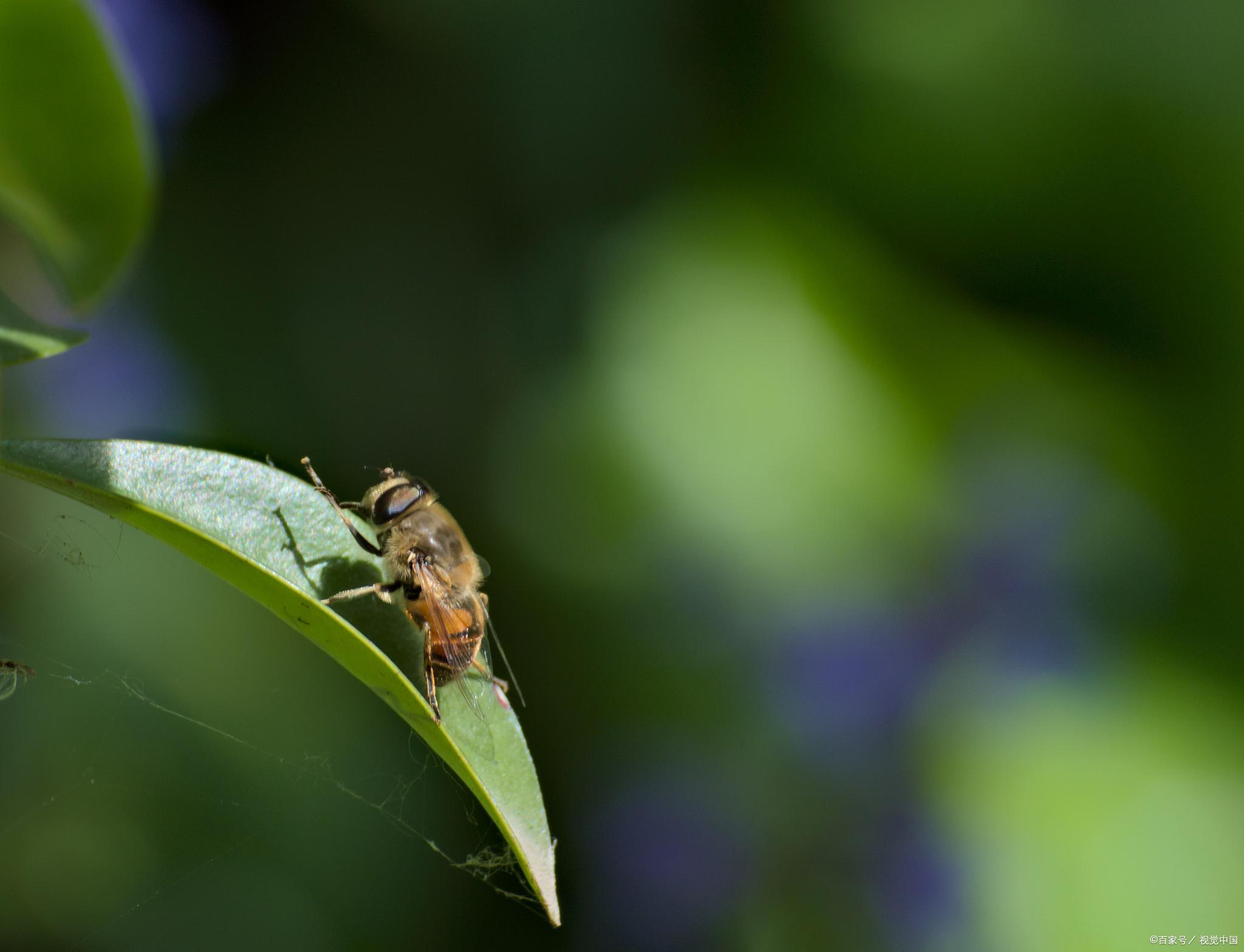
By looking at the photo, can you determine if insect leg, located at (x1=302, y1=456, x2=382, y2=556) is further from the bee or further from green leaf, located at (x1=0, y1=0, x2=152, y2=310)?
green leaf, located at (x1=0, y1=0, x2=152, y2=310)

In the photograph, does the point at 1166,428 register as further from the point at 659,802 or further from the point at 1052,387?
the point at 659,802

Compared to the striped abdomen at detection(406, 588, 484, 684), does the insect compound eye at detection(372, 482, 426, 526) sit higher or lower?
higher

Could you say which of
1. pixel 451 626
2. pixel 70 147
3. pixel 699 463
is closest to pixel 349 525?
pixel 451 626

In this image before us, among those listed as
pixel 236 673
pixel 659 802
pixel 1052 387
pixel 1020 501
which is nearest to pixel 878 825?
pixel 659 802

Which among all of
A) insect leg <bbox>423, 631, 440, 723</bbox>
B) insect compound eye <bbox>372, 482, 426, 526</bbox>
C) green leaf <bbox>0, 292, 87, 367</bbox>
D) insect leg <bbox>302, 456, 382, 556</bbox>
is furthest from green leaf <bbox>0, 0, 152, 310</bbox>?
insect compound eye <bbox>372, 482, 426, 526</bbox>

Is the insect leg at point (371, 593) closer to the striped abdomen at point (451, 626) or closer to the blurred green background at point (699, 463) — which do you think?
the striped abdomen at point (451, 626)
